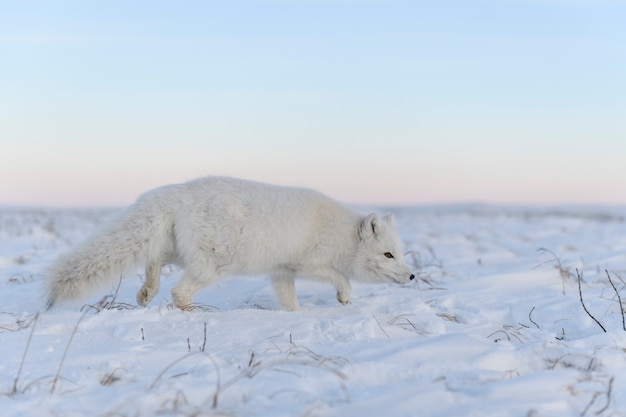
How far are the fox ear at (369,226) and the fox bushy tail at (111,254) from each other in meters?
1.84

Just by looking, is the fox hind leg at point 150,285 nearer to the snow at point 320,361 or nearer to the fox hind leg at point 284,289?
the snow at point 320,361

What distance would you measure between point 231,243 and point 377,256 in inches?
60.7

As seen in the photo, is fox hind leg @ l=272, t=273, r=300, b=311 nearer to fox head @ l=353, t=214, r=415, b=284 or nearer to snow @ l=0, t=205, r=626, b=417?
snow @ l=0, t=205, r=626, b=417

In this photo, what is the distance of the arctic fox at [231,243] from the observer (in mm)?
5078

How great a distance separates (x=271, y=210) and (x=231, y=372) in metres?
2.46

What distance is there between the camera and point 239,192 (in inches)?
219

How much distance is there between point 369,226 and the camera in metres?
6.19

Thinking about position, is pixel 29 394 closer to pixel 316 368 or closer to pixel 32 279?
pixel 316 368

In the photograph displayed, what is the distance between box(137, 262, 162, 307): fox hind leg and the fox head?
1818 mm

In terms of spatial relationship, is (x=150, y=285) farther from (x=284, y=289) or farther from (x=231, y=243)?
(x=284, y=289)

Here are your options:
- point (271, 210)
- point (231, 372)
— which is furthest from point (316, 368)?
point (271, 210)

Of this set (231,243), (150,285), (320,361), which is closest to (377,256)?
(231,243)

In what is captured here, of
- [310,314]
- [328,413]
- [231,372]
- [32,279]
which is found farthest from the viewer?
[32,279]

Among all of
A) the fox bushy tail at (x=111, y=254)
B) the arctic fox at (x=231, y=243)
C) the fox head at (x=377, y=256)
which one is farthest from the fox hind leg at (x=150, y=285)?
the fox head at (x=377, y=256)
